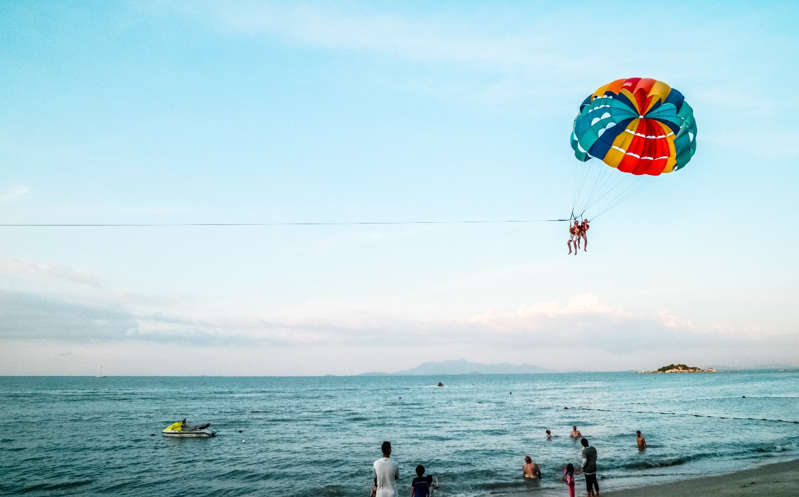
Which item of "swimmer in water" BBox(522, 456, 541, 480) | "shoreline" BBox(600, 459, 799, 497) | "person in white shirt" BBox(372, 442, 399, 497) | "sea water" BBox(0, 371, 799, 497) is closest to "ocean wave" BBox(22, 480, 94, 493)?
"sea water" BBox(0, 371, 799, 497)

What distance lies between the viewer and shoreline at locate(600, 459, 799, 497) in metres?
14.0

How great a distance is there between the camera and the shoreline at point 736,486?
551 inches

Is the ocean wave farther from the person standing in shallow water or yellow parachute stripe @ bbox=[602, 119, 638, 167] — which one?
yellow parachute stripe @ bbox=[602, 119, 638, 167]

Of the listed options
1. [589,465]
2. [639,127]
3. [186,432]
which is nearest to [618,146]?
[639,127]

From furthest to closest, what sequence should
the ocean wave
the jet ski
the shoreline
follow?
the jet ski, the ocean wave, the shoreline

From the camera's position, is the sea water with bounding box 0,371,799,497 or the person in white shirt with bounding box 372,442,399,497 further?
the sea water with bounding box 0,371,799,497

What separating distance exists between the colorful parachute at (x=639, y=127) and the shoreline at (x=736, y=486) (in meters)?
9.64

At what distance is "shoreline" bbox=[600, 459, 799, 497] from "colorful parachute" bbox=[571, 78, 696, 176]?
9640 mm

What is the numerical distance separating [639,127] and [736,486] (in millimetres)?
11497

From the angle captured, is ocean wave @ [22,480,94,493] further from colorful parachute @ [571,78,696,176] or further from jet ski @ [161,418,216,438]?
colorful parachute @ [571,78,696,176]

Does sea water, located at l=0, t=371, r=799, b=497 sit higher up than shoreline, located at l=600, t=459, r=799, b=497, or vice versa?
shoreline, located at l=600, t=459, r=799, b=497

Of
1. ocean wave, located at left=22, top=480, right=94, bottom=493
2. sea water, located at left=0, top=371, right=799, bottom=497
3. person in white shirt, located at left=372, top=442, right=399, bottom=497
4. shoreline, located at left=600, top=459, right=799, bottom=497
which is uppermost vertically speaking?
person in white shirt, located at left=372, top=442, right=399, bottom=497

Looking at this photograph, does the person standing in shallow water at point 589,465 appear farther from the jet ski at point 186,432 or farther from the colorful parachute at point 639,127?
the jet ski at point 186,432

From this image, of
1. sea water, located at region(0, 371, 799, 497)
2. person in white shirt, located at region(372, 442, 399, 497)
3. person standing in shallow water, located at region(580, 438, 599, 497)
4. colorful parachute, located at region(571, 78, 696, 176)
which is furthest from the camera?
sea water, located at region(0, 371, 799, 497)
